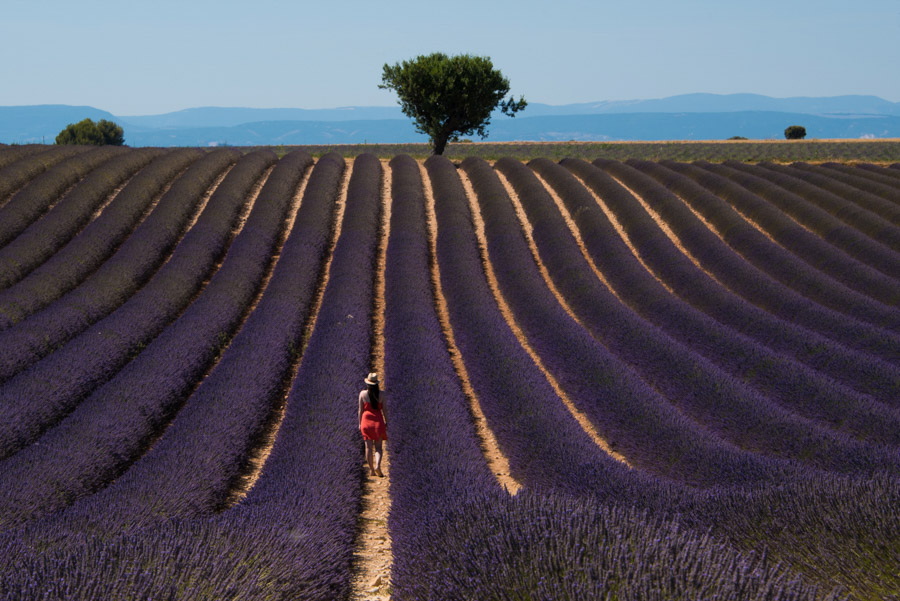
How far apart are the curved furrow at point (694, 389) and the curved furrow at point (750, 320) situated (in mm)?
1720

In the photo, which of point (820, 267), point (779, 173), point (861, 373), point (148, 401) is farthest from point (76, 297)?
point (779, 173)

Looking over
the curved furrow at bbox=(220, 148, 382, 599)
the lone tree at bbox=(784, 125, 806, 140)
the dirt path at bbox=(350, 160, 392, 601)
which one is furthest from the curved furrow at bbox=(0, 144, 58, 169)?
the lone tree at bbox=(784, 125, 806, 140)

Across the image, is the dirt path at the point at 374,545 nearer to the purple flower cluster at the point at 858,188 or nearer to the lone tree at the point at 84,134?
the purple flower cluster at the point at 858,188

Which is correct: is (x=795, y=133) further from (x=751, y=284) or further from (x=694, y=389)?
(x=694, y=389)

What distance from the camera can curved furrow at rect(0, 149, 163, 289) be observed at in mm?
13523

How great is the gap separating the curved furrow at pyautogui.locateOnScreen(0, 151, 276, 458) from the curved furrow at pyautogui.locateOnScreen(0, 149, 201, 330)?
4.68 ft

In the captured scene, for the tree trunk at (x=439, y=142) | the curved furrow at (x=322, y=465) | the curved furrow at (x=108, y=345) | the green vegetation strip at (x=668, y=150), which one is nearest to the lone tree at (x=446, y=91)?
the tree trunk at (x=439, y=142)

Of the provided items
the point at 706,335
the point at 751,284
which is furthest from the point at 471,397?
the point at 751,284

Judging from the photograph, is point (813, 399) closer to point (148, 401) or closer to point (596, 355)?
point (596, 355)

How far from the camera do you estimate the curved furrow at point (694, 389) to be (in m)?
6.38

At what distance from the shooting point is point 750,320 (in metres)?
11.1

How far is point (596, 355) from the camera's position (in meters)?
9.26

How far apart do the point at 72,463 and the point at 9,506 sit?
0.86m

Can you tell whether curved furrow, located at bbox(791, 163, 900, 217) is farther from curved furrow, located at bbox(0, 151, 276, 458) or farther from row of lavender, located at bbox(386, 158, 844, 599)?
curved furrow, located at bbox(0, 151, 276, 458)
